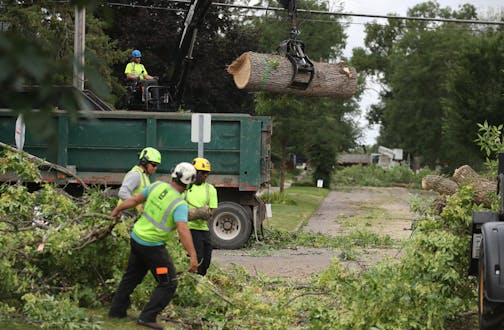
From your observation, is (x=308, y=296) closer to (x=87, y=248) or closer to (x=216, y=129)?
(x=87, y=248)

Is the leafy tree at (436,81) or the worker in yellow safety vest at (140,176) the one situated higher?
the leafy tree at (436,81)

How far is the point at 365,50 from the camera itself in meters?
107

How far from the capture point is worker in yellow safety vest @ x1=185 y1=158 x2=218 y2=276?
33.9ft

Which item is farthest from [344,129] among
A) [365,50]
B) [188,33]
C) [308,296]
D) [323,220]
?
[365,50]

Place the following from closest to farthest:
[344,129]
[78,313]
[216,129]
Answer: [78,313], [216,129], [344,129]

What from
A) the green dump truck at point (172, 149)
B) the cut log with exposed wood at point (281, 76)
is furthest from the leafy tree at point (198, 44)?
the cut log with exposed wood at point (281, 76)

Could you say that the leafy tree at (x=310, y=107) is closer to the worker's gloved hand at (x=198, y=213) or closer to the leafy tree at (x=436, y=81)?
the leafy tree at (x=436, y=81)

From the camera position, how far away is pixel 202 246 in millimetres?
10344

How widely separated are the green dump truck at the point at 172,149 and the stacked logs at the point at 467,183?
4886mm

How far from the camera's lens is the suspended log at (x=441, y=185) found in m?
11.4

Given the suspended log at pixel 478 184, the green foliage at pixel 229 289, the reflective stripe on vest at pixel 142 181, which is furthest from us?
the reflective stripe on vest at pixel 142 181

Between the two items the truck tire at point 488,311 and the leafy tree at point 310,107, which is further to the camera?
the leafy tree at point 310,107

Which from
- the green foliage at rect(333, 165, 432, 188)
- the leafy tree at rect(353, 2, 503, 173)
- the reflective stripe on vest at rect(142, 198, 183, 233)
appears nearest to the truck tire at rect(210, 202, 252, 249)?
the reflective stripe on vest at rect(142, 198, 183, 233)

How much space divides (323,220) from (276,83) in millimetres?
14335
